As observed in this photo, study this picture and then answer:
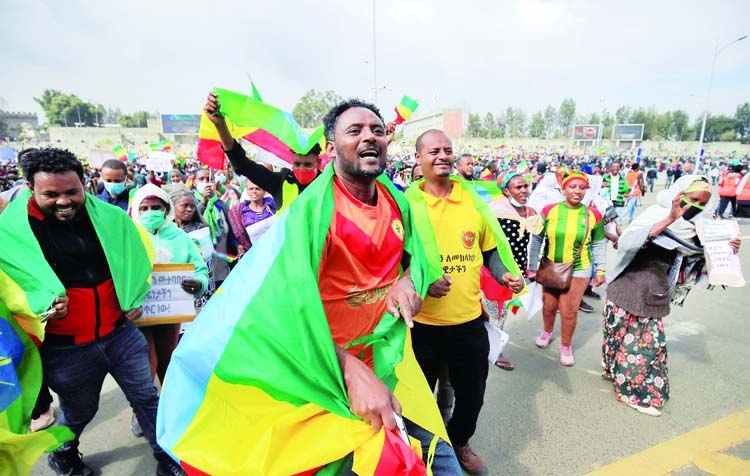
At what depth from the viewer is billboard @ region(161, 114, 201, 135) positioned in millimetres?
74438

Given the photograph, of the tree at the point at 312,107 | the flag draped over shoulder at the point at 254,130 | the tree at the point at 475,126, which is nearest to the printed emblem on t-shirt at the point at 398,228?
the flag draped over shoulder at the point at 254,130

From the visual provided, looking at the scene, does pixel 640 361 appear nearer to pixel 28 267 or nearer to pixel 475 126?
pixel 28 267

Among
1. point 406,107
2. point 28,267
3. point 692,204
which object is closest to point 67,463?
point 28,267

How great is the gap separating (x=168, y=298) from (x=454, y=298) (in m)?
1.92

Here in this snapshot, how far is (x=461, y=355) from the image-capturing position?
2496 mm

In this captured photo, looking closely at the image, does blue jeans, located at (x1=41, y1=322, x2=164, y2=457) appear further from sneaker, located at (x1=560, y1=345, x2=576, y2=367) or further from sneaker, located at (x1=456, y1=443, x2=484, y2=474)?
sneaker, located at (x1=560, y1=345, x2=576, y2=367)

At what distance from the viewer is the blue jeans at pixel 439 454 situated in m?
1.70

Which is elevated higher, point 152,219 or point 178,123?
point 178,123

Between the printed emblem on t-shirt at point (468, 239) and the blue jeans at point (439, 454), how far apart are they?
1.14 meters

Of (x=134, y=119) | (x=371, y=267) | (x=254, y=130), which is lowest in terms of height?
(x=371, y=267)

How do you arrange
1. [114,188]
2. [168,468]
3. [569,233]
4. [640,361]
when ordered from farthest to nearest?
[114,188] < [569,233] < [640,361] < [168,468]

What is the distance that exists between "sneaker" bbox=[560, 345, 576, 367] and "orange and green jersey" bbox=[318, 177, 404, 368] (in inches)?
125

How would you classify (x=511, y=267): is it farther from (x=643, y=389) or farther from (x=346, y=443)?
(x=643, y=389)

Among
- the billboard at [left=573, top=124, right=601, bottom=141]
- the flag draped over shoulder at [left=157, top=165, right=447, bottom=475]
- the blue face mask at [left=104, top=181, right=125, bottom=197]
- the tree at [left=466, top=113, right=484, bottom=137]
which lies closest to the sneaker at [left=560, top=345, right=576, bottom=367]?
the flag draped over shoulder at [left=157, top=165, right=447, bottom=475]
